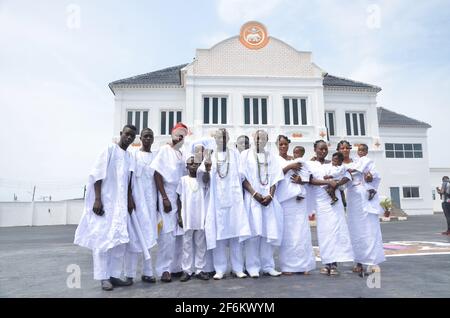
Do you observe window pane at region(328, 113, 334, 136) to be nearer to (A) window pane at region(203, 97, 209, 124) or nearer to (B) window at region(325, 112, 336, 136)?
(B) window at region(325, 112, 336, 136)

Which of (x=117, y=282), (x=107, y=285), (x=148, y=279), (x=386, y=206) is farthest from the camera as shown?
(x=386, y=206)

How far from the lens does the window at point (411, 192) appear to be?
2629 cm

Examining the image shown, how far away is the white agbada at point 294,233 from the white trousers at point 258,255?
199 millimetres

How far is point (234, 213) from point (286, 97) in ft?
60.4

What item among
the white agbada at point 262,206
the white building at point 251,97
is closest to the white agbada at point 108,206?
the white agbada at point 262,206

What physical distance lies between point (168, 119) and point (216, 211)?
18.9m

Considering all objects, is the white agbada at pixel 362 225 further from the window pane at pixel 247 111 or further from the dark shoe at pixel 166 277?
the window pane at pixel 247 111

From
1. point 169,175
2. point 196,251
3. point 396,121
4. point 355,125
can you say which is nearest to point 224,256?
point 196,251

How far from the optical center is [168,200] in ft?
14.3

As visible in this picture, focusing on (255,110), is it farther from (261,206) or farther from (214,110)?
(261,206)

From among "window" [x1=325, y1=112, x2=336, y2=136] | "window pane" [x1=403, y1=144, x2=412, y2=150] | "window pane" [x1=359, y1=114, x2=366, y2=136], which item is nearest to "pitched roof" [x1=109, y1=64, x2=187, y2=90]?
"window" [x1=325, y1=112, x2=336, y2=136]

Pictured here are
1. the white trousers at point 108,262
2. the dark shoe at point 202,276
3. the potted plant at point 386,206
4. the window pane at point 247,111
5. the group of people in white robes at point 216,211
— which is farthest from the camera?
the window pane at point 247,111
